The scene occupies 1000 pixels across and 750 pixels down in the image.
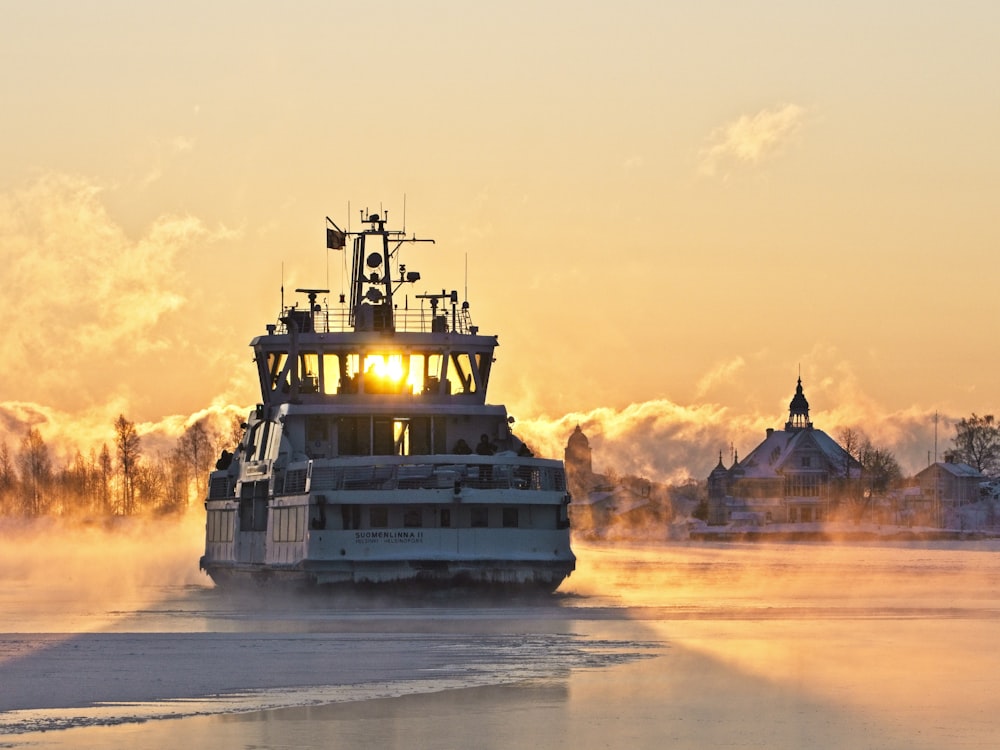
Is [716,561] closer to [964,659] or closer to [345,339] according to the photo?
[345,339]

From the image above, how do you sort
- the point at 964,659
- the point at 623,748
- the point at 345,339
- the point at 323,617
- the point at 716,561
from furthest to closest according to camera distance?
the point at 716,561
the point at 345,339
the point at 323,617
the point at 964,659
the point at 623,748

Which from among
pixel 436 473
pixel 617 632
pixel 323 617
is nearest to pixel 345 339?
pixel 436 473

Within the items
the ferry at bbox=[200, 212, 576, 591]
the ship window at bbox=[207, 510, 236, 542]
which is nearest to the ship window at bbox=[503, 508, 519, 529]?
the ferry at bbox=[200, 212, 576, 591]

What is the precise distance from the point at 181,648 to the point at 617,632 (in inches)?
382

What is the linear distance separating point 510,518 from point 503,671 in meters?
23.2

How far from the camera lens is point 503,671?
34.4 metres

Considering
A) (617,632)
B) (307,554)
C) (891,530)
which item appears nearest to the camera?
(617,632)

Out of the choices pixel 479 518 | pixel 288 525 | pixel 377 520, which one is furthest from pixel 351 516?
pixel 288 525

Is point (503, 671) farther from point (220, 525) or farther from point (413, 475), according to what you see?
point (220, 525)

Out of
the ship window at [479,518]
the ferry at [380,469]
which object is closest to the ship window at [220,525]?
the ferry at [380,469]

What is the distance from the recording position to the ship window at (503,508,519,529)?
57.5 meters

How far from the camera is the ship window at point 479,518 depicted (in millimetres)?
56906

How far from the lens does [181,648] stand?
39.2m

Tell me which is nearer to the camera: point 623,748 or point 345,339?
point 623,748
